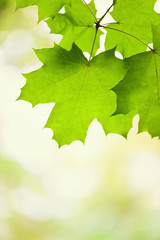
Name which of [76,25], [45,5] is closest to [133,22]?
[76,25]

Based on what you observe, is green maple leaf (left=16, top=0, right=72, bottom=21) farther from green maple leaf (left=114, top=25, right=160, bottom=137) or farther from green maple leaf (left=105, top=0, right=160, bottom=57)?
green maple leaf (left=114, top=25, right=160, bottom=137)

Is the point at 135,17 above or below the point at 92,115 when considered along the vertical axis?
above

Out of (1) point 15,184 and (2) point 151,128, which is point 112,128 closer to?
(2) point 151,128

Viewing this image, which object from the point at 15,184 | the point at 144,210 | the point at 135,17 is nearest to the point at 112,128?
the point at 135,17

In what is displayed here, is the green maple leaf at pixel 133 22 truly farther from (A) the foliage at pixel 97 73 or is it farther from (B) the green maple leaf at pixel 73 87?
(B) the green maple leaf at pixel 73 87

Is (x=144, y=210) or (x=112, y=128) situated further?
(x=144, y=210)

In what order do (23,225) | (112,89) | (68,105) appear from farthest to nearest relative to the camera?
(23,225)
(68,105)
(112,89)

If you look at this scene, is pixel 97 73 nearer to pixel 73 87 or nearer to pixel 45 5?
pixel 73 87
